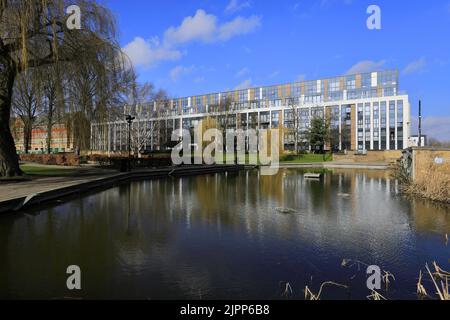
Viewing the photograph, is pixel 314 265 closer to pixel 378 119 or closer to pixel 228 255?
pixel 228 255

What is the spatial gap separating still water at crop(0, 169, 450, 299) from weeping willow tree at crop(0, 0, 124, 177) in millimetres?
6678

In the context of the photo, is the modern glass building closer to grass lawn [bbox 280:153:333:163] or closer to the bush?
grass lawn [bbox 280:153:333:163]

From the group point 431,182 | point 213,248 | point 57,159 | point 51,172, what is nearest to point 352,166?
point 431,182

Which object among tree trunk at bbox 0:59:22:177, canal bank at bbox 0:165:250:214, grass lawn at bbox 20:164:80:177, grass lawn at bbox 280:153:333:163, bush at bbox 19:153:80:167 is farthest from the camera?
grass lawn at bbox 280:153:333:163

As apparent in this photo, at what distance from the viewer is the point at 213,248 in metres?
6.49

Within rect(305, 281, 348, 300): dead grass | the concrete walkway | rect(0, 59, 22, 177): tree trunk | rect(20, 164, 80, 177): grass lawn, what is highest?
rect(0, 59, 22, 177): tree trunk

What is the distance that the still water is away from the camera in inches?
182

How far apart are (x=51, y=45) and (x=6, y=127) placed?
4565mm

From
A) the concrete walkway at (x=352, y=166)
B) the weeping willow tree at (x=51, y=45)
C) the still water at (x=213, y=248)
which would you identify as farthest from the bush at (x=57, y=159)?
the concrete walkway at (x=352, y=166)

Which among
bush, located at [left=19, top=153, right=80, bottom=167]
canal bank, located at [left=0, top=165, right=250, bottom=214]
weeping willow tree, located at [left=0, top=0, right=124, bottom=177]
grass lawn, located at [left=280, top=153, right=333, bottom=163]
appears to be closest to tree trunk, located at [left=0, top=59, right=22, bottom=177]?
weeping willow tree, located at [left=0, top=0, right=124, bottom=177]

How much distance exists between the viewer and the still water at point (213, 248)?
4.63 m

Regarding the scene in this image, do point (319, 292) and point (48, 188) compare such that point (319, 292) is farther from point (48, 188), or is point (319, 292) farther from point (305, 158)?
point (305, 158)
